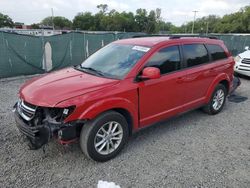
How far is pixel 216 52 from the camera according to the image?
4910 millimetres

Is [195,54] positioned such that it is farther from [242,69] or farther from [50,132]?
[242,69]

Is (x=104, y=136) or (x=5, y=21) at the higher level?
(x=5, y=21)

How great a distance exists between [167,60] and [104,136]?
1621 millimetres

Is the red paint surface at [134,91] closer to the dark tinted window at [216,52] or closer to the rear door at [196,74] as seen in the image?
the rear door at [196,74]

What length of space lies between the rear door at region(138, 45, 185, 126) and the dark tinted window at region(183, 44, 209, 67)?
0.23 meters

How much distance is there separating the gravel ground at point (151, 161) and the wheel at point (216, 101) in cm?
55

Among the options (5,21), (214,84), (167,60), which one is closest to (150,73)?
(167,60)

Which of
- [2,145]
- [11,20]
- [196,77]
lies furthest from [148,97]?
[11,20]

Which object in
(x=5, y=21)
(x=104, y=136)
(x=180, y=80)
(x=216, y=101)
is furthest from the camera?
(x=5, y=21)

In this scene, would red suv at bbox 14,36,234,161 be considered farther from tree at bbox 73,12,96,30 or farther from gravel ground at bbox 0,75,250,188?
tree at bbox 73,12,96,30

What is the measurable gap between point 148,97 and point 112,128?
75 centimetres

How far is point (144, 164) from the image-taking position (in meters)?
3.27

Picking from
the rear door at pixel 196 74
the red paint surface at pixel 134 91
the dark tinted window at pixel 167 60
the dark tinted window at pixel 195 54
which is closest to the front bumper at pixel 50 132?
the red paint surface at pixel 134 91

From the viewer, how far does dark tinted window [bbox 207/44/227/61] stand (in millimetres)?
4788
